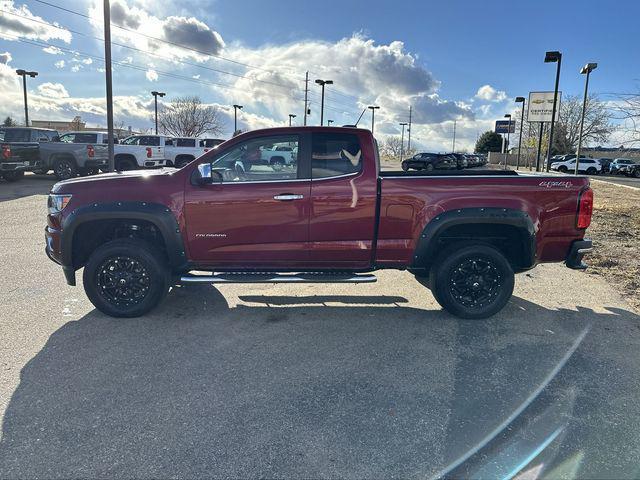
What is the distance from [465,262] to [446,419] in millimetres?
2120

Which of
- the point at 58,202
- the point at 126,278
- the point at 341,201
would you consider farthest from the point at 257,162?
the point at 58,202

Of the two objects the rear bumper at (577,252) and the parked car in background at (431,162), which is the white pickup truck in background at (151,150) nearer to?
the rear bumper at (577,252)

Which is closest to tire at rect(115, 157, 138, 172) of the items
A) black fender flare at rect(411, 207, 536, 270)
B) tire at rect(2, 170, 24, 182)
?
tire at rect(2, 170, 24, 182)

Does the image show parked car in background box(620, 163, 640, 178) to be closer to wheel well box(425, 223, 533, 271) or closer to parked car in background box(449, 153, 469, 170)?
parked car in background box(449, 153, 469, 170)

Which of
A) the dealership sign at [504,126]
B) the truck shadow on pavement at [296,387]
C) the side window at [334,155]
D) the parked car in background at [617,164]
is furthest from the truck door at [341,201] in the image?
the dealership sign at [504,126]

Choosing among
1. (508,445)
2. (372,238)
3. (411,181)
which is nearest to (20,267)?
Answer: (372,238)

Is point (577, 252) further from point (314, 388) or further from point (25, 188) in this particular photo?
point (25, 188)

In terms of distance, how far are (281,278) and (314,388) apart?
150 centimetres

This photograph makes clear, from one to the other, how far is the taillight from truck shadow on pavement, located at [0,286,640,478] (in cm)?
109

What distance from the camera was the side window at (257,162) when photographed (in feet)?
15.6

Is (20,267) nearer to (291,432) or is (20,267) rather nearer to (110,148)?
(291,432)

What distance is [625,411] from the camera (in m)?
3.28

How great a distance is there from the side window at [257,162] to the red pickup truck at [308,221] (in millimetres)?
14

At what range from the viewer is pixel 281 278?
4.79 metres
